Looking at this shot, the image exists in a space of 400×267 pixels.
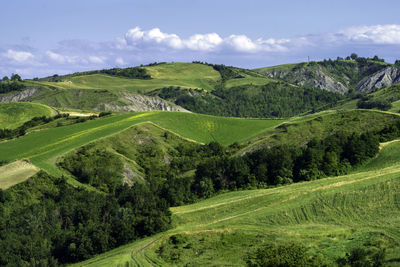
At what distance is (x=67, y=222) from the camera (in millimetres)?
72375

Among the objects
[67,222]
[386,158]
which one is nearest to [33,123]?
[67,222]

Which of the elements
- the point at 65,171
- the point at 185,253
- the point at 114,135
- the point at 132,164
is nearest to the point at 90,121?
the point at 114,135

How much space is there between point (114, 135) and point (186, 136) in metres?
26.7

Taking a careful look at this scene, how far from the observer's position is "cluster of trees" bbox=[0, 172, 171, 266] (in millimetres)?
60638

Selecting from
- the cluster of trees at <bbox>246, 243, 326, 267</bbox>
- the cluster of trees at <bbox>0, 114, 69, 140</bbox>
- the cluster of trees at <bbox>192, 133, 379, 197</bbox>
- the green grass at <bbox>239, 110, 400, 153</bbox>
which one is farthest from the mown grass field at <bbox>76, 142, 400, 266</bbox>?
the cluster of trees at <bbox>0, 114, 69, 140</bbox>

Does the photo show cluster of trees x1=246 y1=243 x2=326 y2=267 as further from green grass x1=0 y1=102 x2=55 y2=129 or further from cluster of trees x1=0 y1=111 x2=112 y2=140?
green grass x1=0 y1=102 x2=55 y2=129

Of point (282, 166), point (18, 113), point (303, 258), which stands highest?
point (18, 113)

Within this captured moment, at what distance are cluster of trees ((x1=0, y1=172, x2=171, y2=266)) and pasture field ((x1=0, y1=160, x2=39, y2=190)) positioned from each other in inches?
84.9

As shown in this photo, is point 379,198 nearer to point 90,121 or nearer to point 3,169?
point 3,169

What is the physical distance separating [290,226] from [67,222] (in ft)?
121

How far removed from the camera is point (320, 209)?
59250 millimetres

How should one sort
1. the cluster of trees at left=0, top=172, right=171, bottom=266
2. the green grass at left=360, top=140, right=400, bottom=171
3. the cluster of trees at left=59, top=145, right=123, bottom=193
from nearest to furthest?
the cluster of trees at left=0, top=172, right=171, bottom=266 < the green grass at left=360, top=140, right=400, bottom=171 < the cluster of trees at left=59, top=145, right=123, bottom=193

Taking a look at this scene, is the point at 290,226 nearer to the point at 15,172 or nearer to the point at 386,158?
the point at 386,158

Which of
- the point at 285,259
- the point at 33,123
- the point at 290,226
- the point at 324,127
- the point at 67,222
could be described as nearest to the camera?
the point at 285,259
